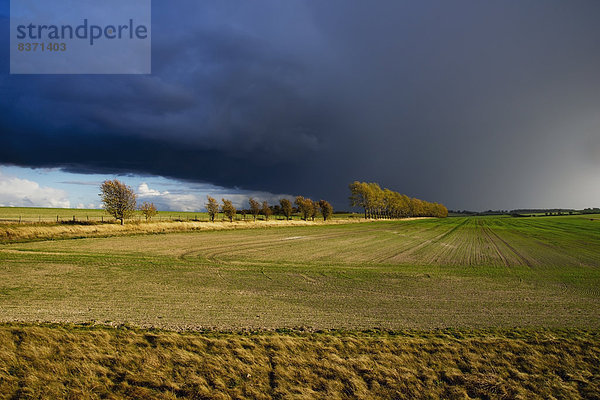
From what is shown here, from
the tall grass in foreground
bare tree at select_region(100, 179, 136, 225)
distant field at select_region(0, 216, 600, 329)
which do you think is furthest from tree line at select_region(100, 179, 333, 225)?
the tall grass in foreground

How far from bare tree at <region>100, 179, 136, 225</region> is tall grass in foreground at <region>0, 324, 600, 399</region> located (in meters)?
57.7

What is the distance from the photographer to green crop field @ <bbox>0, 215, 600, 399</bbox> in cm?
736

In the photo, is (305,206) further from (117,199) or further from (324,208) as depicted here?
(117,199)

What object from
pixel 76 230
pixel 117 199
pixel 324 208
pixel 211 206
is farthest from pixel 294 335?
pixel 324 208

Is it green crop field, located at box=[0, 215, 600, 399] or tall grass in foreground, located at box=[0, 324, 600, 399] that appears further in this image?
green crop field, located at box=[0, 215, 600, 399]

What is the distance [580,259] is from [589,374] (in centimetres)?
2772

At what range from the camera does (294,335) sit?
31.8 feet

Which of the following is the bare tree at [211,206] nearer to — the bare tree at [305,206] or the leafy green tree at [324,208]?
the bare tree at [305,206]

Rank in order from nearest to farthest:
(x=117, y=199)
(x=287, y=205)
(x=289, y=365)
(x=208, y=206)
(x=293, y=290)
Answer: (x=289, y=365), (x=293, y=290), (x=117, y=199), (x=208, y=206), (x=287, y=205)

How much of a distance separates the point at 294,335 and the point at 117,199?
62.8 m

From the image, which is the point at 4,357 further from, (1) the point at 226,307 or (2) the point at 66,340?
(1) the point at 226,307

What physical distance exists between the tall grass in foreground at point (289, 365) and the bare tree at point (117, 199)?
57723 mm

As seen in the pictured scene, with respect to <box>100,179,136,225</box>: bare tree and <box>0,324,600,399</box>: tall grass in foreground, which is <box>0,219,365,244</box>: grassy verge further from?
<box>0,324,600,399</box>: tall grass in foreground

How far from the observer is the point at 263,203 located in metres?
104
